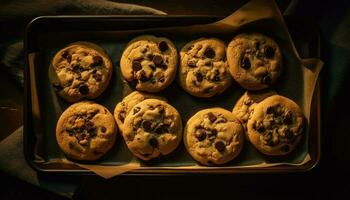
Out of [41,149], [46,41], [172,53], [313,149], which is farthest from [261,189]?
[46,41]

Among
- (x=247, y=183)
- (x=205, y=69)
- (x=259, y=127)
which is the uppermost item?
(x=205, y=69)

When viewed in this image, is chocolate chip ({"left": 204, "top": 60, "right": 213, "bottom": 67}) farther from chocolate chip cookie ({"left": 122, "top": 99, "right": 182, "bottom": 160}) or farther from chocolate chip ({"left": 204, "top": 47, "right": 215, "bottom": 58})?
chocolate chip cookie ({"left": 122, "top": 99, "right": 182, "bottom": 160})

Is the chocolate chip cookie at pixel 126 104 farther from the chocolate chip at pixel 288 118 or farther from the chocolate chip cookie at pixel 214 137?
the chocolate chip at pixel 288 118

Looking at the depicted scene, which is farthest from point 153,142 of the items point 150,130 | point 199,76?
point 199,76

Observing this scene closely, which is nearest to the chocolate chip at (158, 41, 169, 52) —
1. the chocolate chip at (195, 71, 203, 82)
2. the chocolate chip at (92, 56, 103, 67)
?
the chocolate chip at (195, 71, 203, 82)

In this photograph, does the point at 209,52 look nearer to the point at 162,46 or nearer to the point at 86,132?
the point at 162,46
